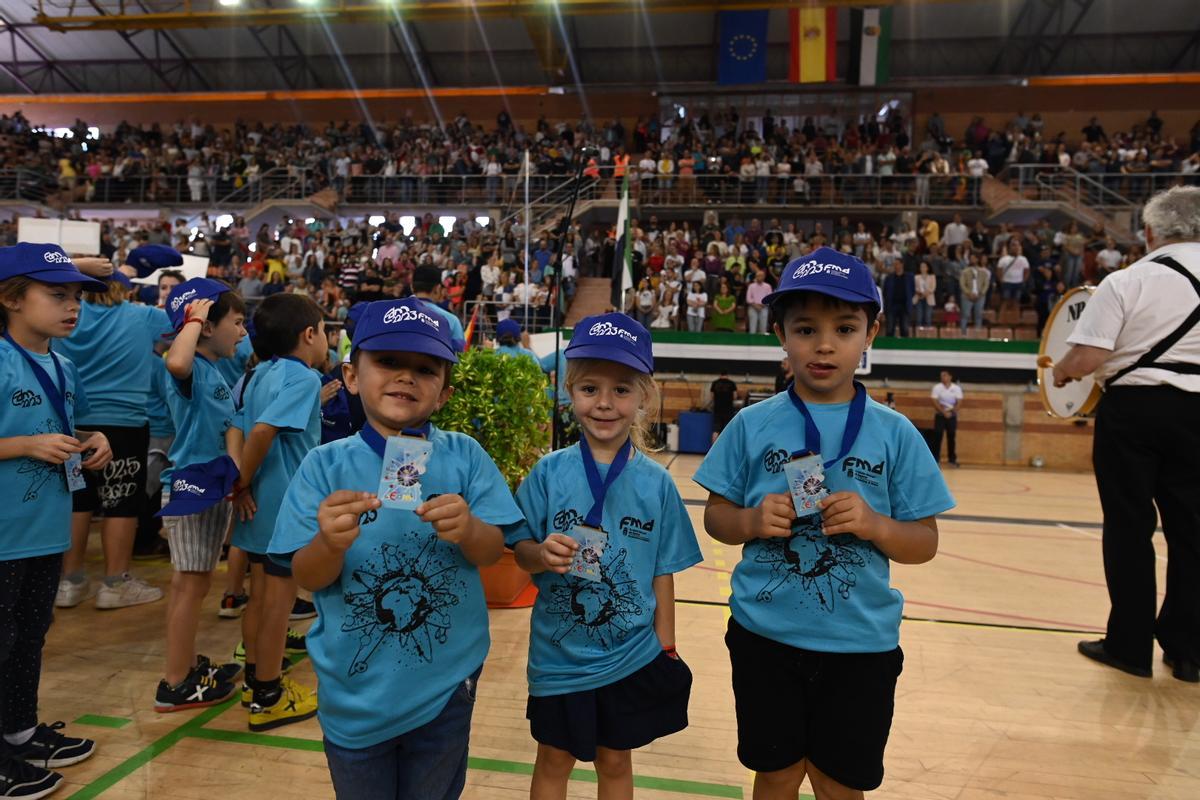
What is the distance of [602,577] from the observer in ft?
6.18

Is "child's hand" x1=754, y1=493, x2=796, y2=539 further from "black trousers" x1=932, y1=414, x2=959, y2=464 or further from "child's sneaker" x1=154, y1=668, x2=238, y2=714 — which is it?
"black trousers" x1=932, y1=414, x2=959, y2=464

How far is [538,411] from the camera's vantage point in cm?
432

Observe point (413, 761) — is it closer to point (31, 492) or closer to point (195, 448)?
point (31, 492)

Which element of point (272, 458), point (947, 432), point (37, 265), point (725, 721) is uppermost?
point (37, 265)

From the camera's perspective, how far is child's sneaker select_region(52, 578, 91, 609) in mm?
4098

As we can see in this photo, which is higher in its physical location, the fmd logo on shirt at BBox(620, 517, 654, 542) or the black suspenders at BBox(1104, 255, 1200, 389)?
the black suspenders at BBox(1104, 255, 1200, 389)

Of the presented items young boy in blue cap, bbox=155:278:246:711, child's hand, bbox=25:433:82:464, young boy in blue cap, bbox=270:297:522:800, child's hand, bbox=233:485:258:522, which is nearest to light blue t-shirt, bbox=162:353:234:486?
young boy in blue cap, bbox=155:278:246:711

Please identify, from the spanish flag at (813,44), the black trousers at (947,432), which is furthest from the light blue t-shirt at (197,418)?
the spanish flag at (813,44)

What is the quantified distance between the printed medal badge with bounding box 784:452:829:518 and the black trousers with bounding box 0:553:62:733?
2516mm

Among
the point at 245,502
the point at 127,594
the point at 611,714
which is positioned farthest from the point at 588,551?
the point at 127,594

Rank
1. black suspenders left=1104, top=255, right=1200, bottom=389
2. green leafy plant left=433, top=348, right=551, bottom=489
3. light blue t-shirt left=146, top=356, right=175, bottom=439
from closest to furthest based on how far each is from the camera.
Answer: black suspenders left=1104, top=255, right=1200, bottom=389 → green leafy plant left=433, top=348, right=551, bottom=489 → light blue t-shirt left=146, top=356, right=175, bottom=439

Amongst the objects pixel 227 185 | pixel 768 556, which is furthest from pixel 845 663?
pixel 227 185

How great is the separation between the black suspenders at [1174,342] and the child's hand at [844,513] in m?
2.59

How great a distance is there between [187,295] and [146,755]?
72.9 inches
